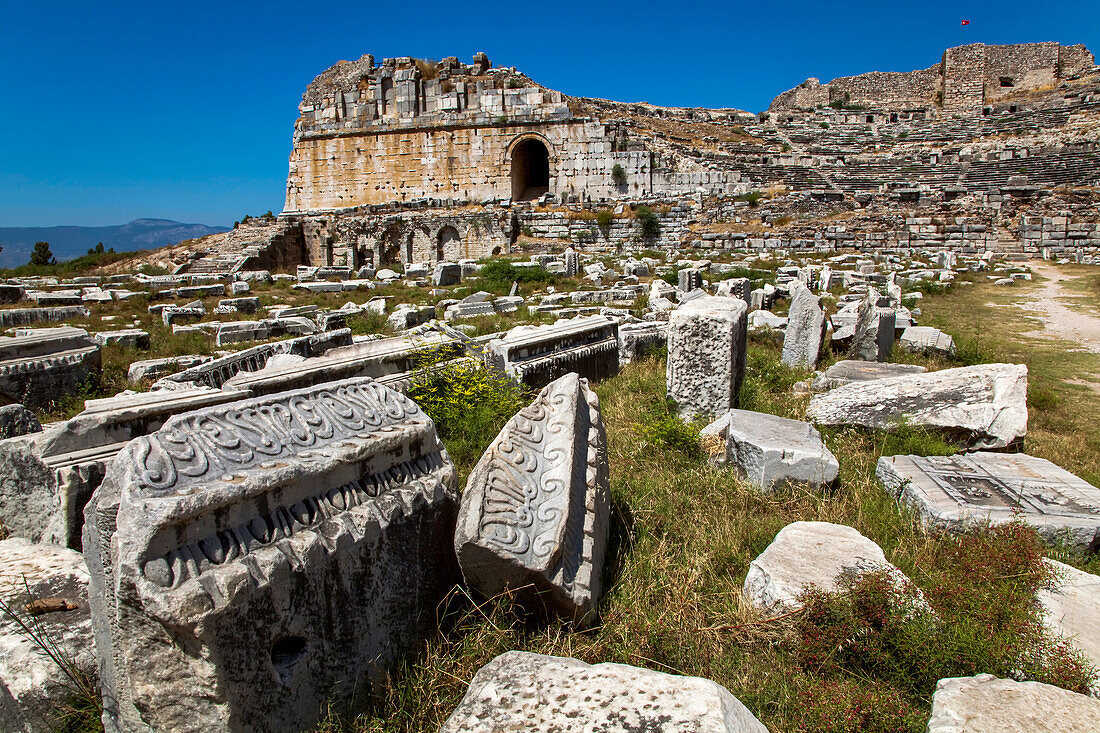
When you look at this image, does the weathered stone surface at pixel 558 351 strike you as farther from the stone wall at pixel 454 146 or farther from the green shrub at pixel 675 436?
the stone wall at pixel 454 146

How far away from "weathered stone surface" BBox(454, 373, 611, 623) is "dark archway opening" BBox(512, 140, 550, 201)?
73.0 ft

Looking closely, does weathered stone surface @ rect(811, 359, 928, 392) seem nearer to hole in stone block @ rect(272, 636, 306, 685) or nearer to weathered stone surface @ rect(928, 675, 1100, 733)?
weathered stone surface @ rect(928, 675, 1100, 733)

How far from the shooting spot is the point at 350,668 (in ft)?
7.12

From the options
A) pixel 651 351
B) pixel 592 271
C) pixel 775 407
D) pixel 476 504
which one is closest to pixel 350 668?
pixel 476 504

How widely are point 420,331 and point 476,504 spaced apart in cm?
441

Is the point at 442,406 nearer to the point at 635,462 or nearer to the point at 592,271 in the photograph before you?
the point at 635,462

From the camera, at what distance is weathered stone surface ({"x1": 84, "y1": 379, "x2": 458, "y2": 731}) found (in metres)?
1.77

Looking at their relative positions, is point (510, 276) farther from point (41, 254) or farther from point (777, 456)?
point (41, 254)

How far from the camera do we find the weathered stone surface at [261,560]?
1.77m

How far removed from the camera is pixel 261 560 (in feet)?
6.29

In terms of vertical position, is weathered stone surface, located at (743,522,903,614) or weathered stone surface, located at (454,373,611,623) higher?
weathered stone surface, located at (454,373,611,623)

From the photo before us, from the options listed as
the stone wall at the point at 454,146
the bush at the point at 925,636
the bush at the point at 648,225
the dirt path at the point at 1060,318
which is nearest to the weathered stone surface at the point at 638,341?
the bush at the point at 925,636

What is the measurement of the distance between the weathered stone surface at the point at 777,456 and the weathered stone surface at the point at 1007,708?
5.57 feet

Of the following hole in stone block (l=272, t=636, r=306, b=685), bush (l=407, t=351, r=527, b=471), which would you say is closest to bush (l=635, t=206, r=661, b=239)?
bush (l=407, t=351, r=527, b=471)
